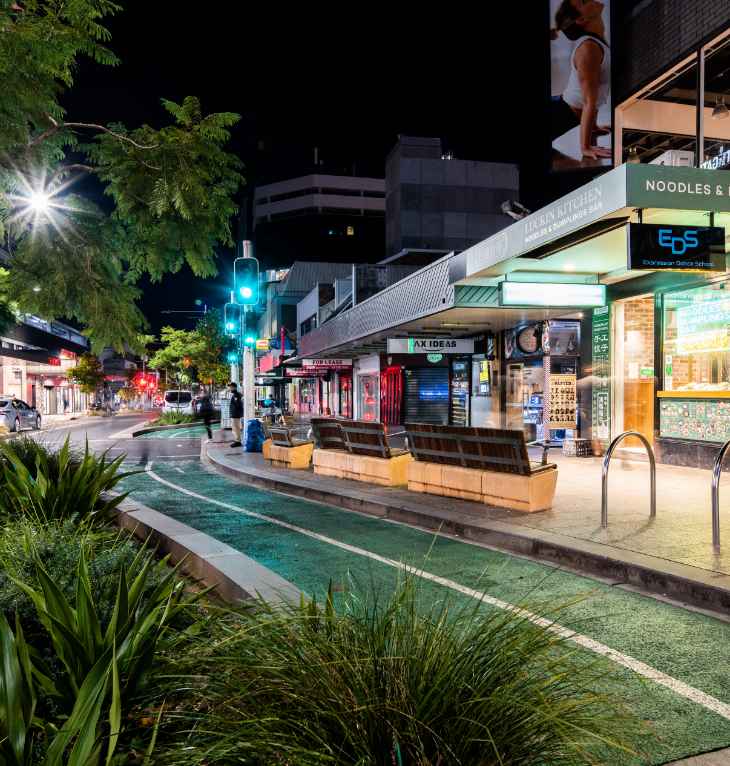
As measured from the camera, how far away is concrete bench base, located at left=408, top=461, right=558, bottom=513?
863 cm

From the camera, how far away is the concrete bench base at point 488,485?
28.3 feet

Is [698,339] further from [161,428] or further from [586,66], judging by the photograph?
[161,428]

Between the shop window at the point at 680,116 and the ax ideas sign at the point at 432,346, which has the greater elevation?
the shop window at the point at 680,116

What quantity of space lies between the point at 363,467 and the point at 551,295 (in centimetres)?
511

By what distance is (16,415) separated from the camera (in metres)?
32.4

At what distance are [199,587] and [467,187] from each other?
224 ft

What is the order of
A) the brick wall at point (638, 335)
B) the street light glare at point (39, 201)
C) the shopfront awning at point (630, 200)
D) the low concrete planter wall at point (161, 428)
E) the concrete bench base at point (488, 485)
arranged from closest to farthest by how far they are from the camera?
the street light glare at point (39, 201), the shopfront awning at point (630, 200), the concrete bench base at point (488, 485), the brick wall at point (638, 335), the low concrete planter wall at point (161, 428)

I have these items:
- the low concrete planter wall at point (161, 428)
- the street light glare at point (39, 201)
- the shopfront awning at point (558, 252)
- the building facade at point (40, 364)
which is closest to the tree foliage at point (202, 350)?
the building facade at point (40, 364)

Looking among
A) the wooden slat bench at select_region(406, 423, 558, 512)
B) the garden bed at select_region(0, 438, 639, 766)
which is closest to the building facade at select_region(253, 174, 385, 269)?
the wooden slat bench at select_region(406, 423, 558, 512)

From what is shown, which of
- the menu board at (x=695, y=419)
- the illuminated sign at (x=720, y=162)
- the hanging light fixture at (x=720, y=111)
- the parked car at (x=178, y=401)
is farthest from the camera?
the parked car at (x=178, y=401)

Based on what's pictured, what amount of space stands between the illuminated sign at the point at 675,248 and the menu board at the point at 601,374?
6.42m

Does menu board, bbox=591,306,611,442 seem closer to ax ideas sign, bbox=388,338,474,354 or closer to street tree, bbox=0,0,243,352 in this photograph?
ax ideas sign, bbox=388,338,474,354

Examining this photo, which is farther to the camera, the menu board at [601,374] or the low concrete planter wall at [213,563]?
the menu board at [601,374]

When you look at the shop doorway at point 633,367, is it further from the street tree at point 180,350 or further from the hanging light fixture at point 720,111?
the street tree at point 180,350
